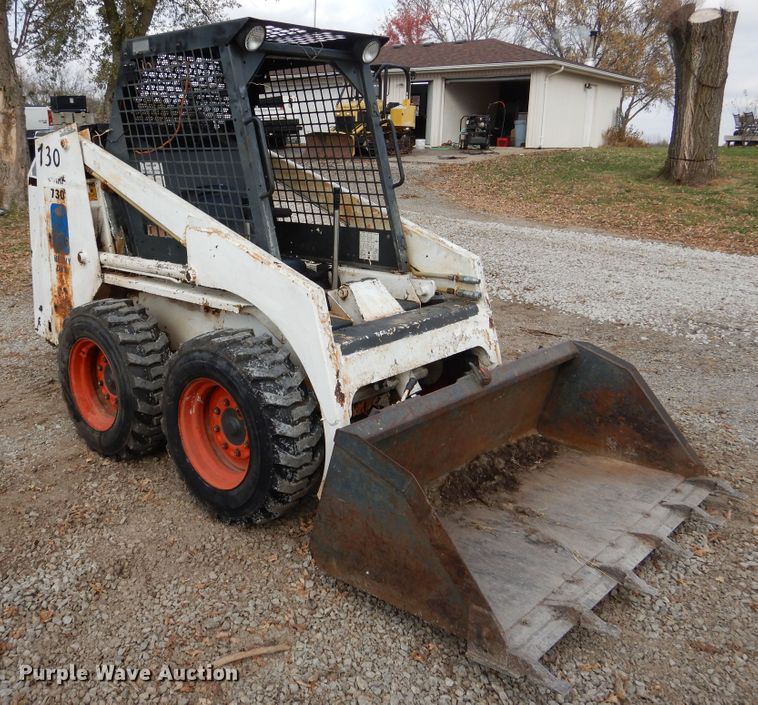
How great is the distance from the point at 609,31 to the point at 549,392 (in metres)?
38.6

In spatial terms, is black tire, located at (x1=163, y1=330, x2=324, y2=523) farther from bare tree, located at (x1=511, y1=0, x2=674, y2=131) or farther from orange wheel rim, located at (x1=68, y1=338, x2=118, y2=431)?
bare tree, located at (x1=511, y1=0, x2=674, y2=131)

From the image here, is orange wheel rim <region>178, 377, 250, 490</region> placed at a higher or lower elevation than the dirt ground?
higher

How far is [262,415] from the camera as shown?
3.11m

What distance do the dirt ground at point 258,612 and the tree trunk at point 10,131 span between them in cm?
966

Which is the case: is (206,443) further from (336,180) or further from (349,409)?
(336,180)

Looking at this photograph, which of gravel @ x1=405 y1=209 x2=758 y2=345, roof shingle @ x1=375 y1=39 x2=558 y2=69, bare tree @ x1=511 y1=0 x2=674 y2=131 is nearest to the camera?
gravel @ x1=405 y1=209 x2=758 y2=345

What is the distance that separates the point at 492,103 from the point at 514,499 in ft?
85.4

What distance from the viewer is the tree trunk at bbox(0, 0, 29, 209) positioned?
11.9 meters

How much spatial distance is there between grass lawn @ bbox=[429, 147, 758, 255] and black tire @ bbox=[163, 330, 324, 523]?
9.59 meters

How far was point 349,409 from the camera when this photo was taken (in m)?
3.16

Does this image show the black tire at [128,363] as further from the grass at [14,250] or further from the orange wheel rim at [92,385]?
the grass at [14,250]

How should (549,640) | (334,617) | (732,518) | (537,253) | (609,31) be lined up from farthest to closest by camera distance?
1. (609,31)
2. (537,253)
3. (732,518)
4. (334,617)
5. (549,640)

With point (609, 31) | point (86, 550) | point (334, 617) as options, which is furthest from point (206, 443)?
point (609, 31)

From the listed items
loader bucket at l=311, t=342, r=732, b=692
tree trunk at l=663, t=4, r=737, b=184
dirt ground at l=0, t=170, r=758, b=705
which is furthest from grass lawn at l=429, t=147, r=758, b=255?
dirt ground at l=0, t=170, r=758, b=705
